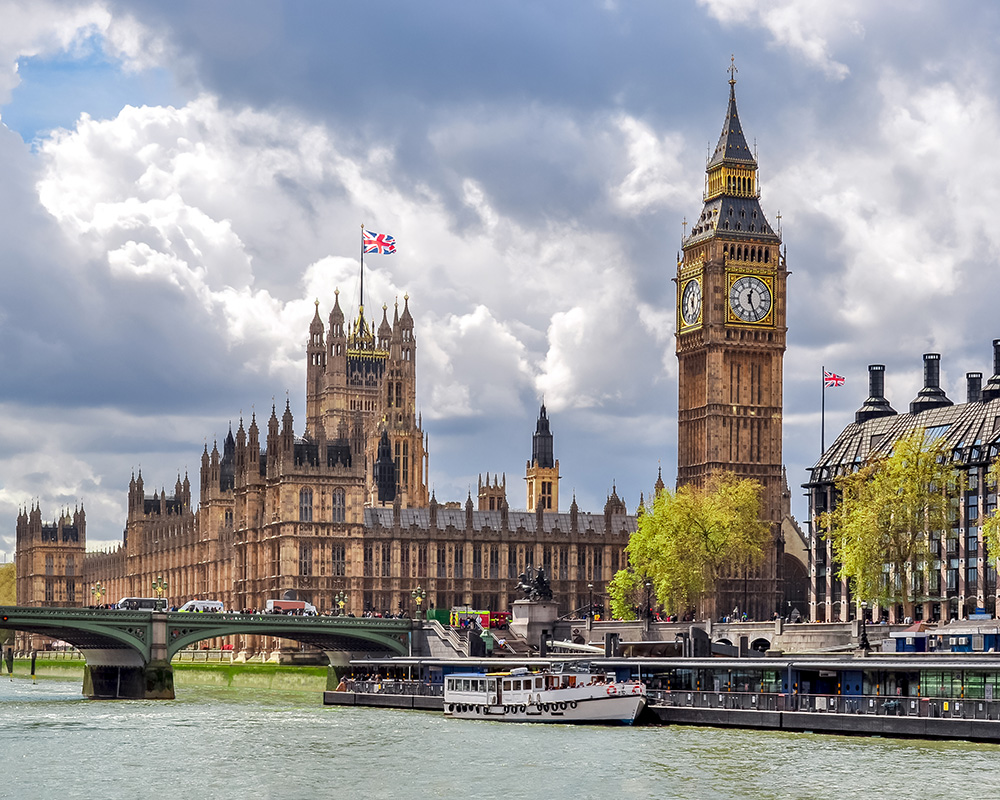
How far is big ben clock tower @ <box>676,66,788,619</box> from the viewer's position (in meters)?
168

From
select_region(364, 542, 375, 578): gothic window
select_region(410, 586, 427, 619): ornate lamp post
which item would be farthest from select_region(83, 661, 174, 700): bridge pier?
select_region(364, 542, 375, 578): gothic window

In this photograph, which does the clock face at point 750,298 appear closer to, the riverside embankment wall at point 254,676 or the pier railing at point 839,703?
the riverside embankment wall at point 254,676

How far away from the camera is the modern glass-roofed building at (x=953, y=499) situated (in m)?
130

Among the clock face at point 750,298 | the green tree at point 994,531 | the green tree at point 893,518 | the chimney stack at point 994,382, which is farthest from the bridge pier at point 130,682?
the clock face at point 750,298

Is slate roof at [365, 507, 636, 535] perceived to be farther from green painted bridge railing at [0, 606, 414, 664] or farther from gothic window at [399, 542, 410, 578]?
green painted bridge railing at [0, 606, 414, 664]

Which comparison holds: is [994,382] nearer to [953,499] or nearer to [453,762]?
[953,499]

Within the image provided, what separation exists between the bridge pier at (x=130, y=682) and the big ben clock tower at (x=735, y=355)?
59893 millimetres

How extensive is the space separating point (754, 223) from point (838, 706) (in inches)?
3685

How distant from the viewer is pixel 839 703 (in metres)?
84.1

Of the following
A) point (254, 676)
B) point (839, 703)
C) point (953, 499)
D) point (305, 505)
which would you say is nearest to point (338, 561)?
point (305, 505)

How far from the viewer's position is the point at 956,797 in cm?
6225

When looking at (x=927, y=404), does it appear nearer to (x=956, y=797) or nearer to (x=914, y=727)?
(x=914, y=727)

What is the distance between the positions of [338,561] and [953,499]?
56.2 metres

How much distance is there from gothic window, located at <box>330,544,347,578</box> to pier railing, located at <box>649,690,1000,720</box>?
7677 cm
